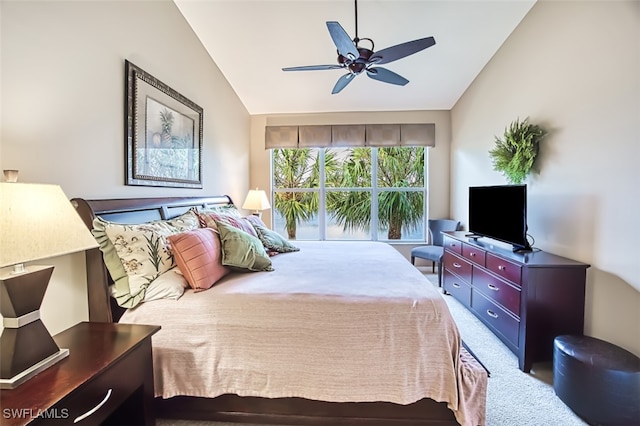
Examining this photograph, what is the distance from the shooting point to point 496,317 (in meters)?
2.60

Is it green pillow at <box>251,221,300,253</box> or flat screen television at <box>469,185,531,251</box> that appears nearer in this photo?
flat screen television at <box>469,185,531,251</box>

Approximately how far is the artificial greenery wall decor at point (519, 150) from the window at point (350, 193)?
2.03 m

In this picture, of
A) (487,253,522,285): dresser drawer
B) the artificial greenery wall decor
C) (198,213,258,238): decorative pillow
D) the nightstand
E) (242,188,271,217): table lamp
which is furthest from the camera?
(242,188,271,217): table lamp

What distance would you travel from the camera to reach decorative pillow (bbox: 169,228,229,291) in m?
1.75

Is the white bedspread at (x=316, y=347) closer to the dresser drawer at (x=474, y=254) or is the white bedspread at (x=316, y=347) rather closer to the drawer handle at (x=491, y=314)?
the drawer handle at (x=491, y=314)

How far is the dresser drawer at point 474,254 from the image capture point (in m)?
2.85

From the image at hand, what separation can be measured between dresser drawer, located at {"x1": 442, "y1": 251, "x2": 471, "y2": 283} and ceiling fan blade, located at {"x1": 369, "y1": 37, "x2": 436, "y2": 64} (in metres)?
2.14

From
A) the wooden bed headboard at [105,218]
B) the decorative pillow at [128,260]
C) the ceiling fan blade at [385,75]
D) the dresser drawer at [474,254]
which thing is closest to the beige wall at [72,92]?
the wooden bed headboard at [105,218]

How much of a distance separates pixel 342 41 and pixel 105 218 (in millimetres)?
2020

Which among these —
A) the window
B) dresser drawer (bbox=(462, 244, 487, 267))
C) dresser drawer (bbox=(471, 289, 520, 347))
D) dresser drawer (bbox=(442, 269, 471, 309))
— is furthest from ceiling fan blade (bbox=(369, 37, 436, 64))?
the window

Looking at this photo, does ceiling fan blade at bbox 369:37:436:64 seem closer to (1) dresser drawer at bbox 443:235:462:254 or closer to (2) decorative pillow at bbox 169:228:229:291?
(2) decorative pillow at bbox 169:228:229:291

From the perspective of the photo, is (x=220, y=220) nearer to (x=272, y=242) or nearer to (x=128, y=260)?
(x=272, y=242)

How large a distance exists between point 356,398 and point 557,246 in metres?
2.24

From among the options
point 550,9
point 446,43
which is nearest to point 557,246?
point 550,9
